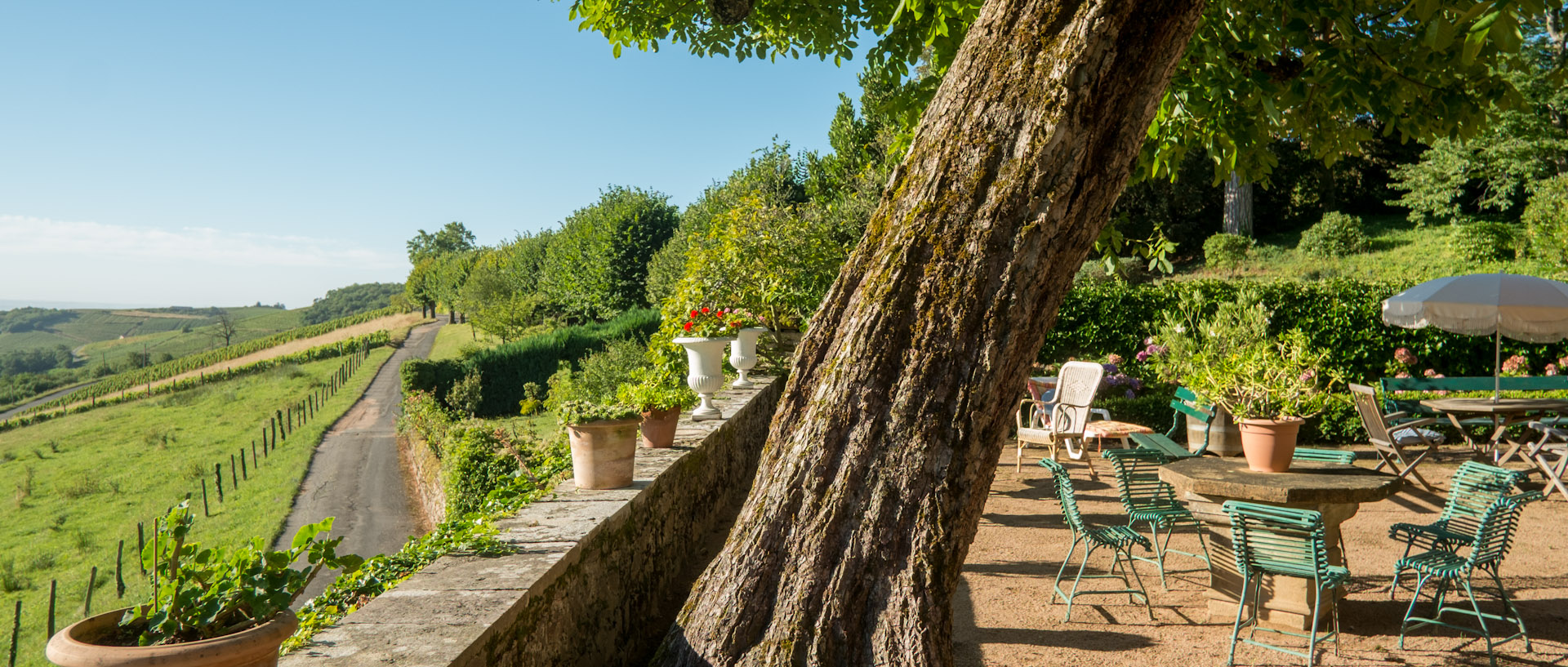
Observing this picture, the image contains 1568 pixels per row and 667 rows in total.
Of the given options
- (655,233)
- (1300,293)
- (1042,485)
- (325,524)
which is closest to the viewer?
(325,524)

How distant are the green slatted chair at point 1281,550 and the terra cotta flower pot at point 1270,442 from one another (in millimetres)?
620

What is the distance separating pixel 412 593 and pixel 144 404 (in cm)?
6569

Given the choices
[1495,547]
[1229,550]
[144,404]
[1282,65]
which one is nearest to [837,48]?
[1282,65]

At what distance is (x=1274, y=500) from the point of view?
3.86 m

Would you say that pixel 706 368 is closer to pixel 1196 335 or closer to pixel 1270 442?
pixel 1270 442

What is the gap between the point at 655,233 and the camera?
3278 centimetres

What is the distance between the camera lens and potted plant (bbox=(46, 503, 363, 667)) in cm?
135

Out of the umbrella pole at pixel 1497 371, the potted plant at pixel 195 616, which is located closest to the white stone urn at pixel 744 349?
the potted plant at pixel 195 616

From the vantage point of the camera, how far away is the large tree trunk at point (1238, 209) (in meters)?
19.9

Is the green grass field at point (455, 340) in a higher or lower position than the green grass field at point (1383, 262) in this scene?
Answer: lower

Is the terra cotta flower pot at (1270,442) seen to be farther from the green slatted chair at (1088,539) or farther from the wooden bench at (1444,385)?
the wooden bench at (1444,385)

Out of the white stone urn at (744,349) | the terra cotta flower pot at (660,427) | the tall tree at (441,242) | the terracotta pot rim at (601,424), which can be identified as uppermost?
the tall tree at (441,242)

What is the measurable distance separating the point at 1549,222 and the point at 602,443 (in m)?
19.7

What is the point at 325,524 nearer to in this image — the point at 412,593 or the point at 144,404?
the point at 412,593
